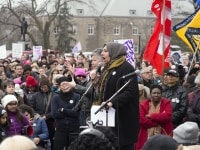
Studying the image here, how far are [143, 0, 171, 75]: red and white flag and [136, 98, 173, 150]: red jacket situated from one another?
268cm

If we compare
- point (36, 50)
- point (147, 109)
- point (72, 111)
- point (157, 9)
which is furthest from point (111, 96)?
point (36, 50)

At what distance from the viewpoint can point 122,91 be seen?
7102mm

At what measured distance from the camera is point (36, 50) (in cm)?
2667

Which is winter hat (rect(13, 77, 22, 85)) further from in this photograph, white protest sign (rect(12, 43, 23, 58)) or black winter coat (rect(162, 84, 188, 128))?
white protest sign (rect(12, 43, 23, 58))

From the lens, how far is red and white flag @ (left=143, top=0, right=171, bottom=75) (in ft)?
37.5

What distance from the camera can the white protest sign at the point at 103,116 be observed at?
22.7 ft

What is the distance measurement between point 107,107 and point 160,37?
4944mm

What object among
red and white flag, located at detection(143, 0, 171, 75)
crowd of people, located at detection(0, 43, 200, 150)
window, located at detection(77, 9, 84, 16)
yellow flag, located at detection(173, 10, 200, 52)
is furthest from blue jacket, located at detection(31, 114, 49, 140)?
window, located at detection(77, 9, 84, 16)

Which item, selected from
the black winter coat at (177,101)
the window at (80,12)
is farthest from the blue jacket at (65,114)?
the window at (80,12)

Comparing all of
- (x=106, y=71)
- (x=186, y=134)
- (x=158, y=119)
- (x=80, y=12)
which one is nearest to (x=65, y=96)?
(x=158, y=119)

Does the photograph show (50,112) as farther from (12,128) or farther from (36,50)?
(36,50)

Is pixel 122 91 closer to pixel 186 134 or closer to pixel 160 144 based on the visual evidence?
pixel 186 134

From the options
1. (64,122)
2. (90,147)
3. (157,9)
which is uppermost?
(157,9)

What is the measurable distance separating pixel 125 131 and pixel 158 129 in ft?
5.00
